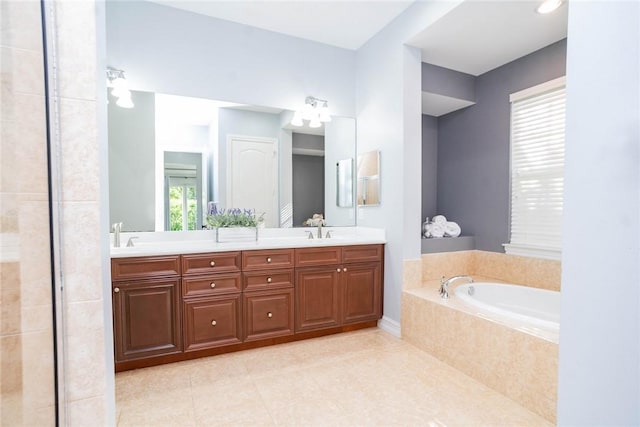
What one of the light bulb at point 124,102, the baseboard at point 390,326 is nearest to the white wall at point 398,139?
the baseboard at point 390,326

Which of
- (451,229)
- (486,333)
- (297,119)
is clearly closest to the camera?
(486,333)

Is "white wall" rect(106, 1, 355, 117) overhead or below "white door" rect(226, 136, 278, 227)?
overhead

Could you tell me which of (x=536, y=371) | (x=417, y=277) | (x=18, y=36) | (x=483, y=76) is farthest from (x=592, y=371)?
(x=483, y=76)

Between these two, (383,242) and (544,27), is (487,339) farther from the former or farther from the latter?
(544,27)

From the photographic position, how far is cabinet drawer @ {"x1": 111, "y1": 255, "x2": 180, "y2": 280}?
2.06 metres

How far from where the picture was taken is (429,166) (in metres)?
3.90

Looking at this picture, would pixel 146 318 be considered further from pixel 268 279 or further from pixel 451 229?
pixel 451 229

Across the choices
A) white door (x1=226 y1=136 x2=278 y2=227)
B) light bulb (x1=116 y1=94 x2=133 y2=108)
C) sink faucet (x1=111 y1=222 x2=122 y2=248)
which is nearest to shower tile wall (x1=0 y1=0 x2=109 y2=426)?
sink faucet (x1=111 y1=222 x2=122 y2=248)

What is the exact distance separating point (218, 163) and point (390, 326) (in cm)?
218

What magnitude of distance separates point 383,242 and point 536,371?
149cm

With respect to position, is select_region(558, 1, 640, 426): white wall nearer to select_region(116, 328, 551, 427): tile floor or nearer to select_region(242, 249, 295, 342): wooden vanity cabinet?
select_region(116, 328, 551, 427): tile floor

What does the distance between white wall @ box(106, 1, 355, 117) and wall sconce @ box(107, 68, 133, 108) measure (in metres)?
0.07

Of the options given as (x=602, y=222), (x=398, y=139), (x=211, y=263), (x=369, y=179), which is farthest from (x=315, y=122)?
(x=602, y=222)

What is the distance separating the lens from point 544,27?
2504 millimetres
